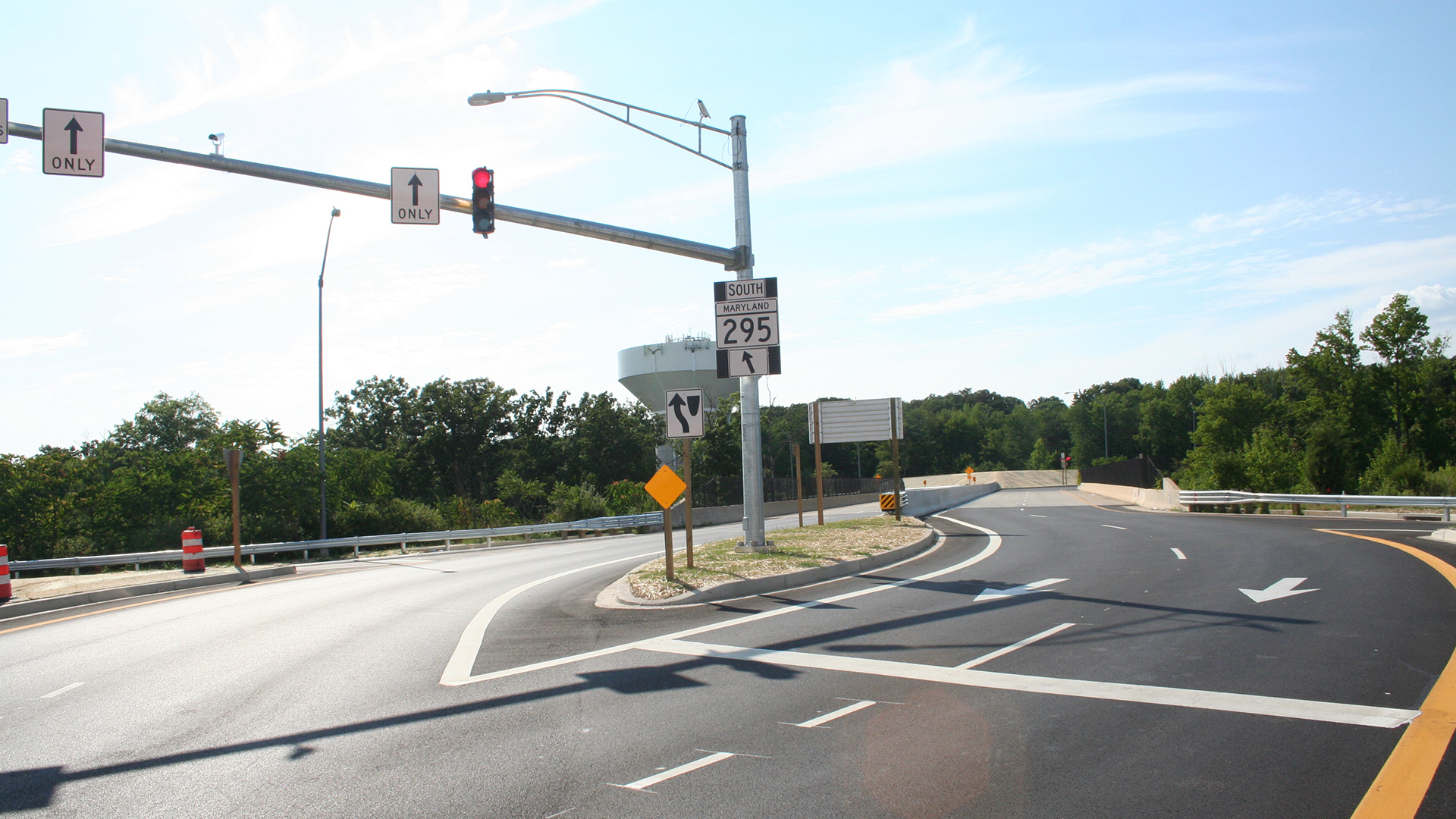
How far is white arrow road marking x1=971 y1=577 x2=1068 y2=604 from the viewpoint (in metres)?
10.7

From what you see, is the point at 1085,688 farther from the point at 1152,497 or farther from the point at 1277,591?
the point at 1152,497

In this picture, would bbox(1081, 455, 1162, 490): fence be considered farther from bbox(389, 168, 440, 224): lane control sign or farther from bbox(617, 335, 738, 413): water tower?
bbox(389, 168, 440, 224): lane control sign

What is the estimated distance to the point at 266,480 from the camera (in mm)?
38750

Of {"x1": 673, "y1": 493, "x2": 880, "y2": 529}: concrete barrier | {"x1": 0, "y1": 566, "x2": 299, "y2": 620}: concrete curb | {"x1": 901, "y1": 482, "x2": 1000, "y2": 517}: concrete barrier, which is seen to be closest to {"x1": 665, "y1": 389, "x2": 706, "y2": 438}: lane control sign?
{"x1": 0, "y1": 566, "x2": 299, "y2": 620}: concrete curb

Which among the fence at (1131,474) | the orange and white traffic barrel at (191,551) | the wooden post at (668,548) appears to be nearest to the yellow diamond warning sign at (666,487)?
the wooden post at (668,548)

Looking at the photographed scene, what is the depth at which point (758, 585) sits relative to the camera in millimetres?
12219

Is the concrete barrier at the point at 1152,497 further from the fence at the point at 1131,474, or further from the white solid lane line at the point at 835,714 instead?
the white solid lane line at the point at 835,714

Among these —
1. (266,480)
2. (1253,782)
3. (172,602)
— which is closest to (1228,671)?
(1253,782)

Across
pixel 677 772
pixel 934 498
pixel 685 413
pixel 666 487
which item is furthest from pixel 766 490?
pixel 677 772

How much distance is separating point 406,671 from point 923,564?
954cm

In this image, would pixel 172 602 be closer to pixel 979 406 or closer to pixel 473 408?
pixel 473 408

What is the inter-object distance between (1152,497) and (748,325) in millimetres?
30367

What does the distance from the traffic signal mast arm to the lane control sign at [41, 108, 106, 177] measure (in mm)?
247

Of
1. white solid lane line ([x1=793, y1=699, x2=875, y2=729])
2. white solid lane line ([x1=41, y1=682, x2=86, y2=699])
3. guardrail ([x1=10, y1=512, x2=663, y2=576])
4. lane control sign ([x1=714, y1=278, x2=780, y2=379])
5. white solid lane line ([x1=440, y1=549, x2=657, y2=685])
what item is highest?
lane control sign ([x1=714, y1=278, x2=780, y2=379])
